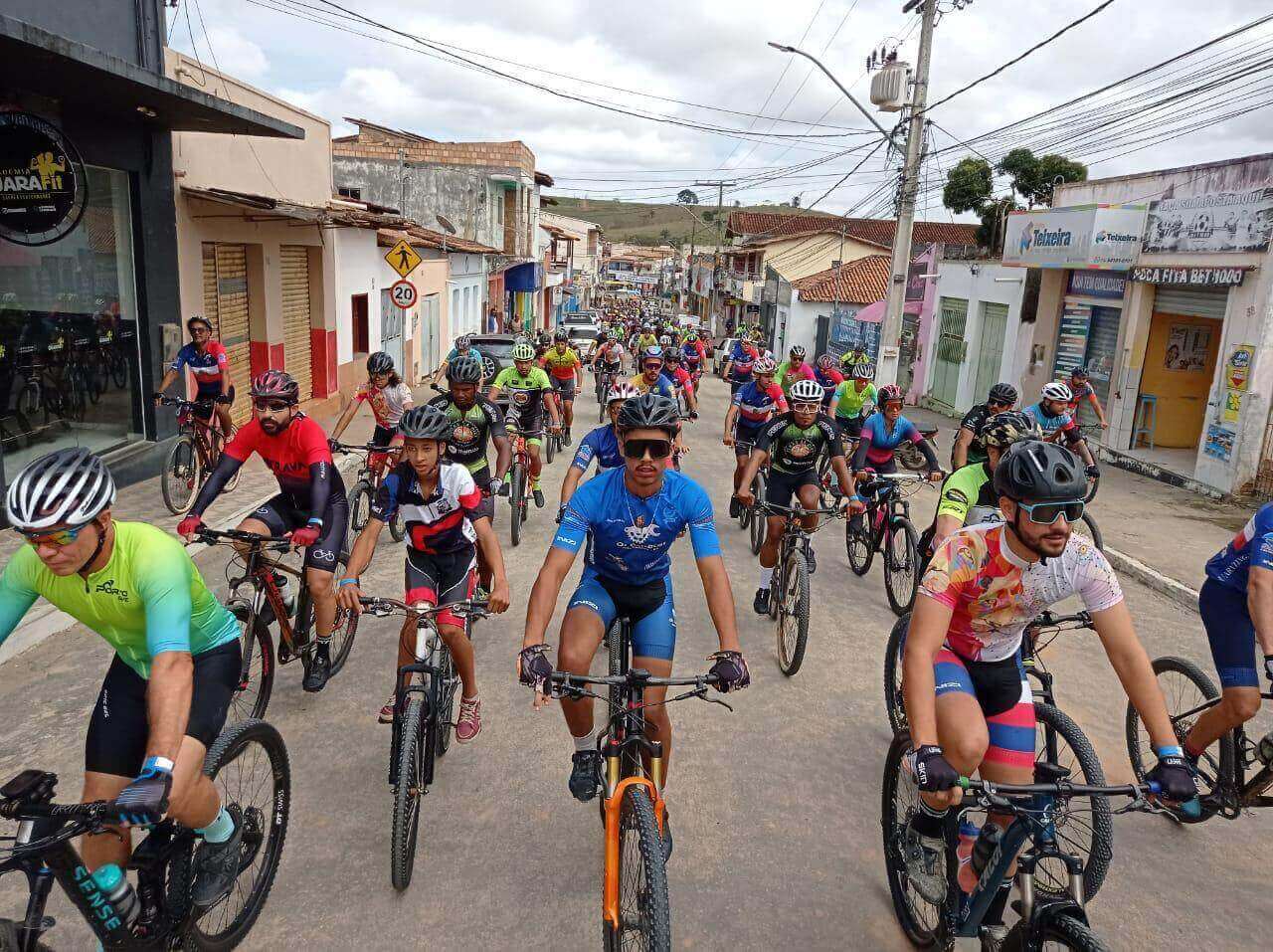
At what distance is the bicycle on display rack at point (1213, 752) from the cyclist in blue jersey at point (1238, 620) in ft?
0.42

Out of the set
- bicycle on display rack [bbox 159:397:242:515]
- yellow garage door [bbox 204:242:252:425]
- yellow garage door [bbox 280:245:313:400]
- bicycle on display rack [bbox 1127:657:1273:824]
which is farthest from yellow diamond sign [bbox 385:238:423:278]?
bicycle on display rack [bbox 1127:657:1273:824]

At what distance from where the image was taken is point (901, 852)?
399 centimetres

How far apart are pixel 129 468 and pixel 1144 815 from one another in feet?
37.6

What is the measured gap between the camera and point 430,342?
98.2ft

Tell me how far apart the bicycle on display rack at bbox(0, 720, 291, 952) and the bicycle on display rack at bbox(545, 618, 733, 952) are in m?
1.32

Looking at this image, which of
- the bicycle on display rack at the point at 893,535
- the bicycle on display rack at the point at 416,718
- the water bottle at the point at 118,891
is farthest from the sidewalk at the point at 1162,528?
the water bottle at the point at 118,891

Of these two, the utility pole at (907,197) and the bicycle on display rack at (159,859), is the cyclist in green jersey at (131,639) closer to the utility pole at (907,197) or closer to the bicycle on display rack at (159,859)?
the bicycle on display rack at (159,859)

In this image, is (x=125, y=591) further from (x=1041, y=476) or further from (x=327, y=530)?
(x=1041, y=476)

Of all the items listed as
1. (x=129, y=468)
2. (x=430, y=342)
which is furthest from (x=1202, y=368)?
(x=430, y=342)

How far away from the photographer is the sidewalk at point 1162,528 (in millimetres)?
9789

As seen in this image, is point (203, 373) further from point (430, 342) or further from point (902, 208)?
point (430, 342)

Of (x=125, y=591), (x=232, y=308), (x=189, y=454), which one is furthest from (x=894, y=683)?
(x=232, y=308)

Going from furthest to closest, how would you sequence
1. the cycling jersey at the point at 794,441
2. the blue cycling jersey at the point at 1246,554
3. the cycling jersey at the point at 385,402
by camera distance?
the cycling jersey at the point at 385,402
the cycling jersey at the point at 794,441
the blue cycling jersey at the point at 1246,554

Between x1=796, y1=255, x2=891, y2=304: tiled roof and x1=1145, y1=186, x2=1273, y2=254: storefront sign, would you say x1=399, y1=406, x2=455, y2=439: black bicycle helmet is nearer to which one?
x1=1145, y1=186, x2=1273, y2=254: storefront sign
